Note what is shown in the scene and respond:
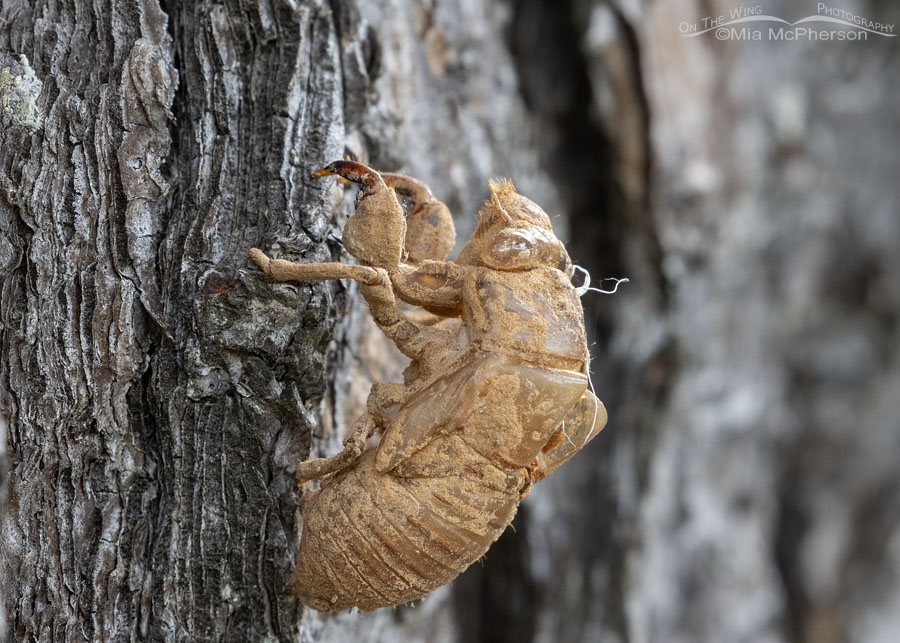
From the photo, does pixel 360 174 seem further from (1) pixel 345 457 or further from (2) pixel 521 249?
(1) pixel 345 457

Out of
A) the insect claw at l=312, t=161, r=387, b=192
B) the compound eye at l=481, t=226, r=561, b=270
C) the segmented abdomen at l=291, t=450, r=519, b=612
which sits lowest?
the segmented abdomen at l=291, t=450, r=519, b=612

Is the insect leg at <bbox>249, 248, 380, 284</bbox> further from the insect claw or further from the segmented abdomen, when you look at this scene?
the segmented abdomen

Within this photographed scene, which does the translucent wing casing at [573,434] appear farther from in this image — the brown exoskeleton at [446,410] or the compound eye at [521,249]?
the compound eye at [521,249]

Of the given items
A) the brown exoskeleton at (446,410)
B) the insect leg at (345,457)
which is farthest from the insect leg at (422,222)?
the insect leg at (345,457)

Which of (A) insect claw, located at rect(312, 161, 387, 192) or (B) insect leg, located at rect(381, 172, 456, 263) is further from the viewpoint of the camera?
(B) insect leg, located at rect(381, 172, 456, 263)

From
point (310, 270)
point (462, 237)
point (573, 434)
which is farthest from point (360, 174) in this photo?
point (462, 237)

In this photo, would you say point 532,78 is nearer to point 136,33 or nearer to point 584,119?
point 584,119

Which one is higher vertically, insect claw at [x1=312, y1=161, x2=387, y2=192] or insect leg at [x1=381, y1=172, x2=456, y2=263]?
insect claw at [x1=312, y1=161, x2=387, y2=192]

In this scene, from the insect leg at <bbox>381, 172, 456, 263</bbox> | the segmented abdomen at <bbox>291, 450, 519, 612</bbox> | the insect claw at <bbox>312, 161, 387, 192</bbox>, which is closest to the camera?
the segmented abdomen at <bbox>291, 450, 519, 612</bbox>

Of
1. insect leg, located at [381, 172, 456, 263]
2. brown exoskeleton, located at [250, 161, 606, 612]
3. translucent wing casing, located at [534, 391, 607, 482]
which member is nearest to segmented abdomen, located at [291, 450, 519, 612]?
brown exoskeleton, located at [250, 161, 606, 612]
